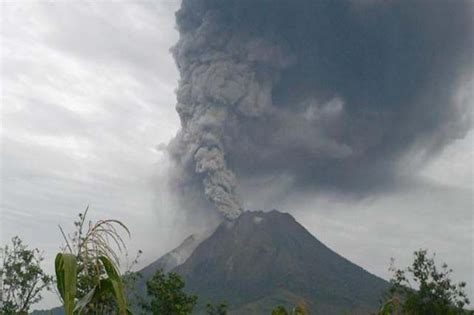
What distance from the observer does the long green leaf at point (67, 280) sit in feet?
11.3

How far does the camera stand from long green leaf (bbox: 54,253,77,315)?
3.45 m

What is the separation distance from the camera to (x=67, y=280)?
348 centimetres

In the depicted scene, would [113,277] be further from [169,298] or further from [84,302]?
[169,298]

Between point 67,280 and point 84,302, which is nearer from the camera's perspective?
point 67,280

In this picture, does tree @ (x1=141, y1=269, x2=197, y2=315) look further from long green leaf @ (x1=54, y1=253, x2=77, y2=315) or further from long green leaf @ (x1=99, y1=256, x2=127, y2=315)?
long green leaf @ (x1=54, y1=253, x2=77, y2=315)

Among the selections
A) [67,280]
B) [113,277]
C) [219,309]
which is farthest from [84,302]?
[219,309]

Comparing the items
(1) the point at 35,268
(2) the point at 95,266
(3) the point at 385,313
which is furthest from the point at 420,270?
(2) the point at 95,266

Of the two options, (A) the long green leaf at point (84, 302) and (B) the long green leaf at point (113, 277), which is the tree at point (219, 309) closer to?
(A) the long green leaf at point (84, 302)

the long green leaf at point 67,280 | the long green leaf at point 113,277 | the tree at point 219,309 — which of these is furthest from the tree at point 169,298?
the long green leaf at point 67,280

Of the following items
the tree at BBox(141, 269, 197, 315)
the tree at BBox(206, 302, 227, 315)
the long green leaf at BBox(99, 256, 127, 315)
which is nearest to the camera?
the long green leaf at BBox(99, 256, 127, 315)

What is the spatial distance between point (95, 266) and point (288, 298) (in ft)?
655

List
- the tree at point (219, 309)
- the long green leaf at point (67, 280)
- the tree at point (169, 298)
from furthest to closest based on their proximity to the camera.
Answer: the tree at point (219, 309) < the tree at point (169, 298) < the long green leaf at point (67, 280)

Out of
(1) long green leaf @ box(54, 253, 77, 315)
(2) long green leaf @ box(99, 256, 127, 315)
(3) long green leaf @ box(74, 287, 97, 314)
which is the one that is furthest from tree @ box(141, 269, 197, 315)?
(1) long green leaf @ box(54, 253, 77, 315)

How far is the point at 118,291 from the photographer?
3658mm
